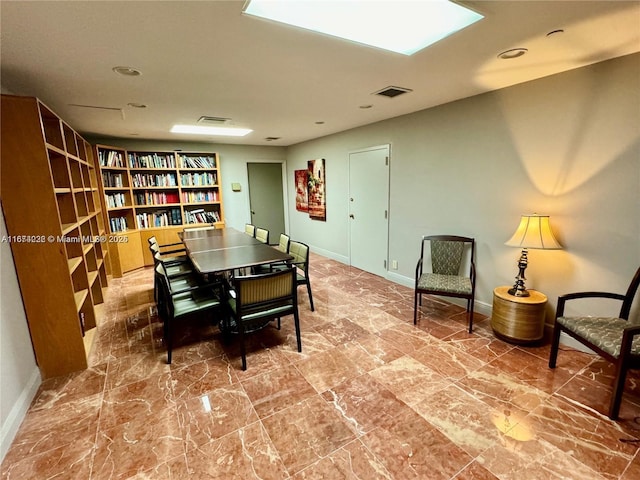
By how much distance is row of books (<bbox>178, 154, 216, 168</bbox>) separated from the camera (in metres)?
5.36

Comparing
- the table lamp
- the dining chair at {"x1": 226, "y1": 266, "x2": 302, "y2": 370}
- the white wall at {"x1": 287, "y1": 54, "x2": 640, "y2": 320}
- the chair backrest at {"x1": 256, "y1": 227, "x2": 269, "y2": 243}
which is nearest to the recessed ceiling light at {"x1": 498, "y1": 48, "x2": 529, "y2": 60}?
the white wall at {"x1": 287, "y1": 54, "x2": 640, "y2": 320}

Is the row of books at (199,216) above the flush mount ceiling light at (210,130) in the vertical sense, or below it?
below

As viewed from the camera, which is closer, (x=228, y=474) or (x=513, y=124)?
(x=228, y=474)

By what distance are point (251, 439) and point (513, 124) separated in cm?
331

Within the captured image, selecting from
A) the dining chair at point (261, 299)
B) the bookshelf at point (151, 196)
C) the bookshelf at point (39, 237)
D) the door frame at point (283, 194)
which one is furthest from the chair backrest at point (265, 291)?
the door frame at point (283, 194)

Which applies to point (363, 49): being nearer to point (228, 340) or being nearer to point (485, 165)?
point (485, 165)

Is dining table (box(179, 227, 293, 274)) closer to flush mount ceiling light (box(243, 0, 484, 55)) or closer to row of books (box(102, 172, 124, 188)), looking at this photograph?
row of books (box(102, 172, 124, 188))

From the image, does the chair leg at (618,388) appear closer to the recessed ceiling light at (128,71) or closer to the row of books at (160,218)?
the recessed ceiling light at (128,71)

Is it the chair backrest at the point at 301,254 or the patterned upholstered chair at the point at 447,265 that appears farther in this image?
the chair backrest at the point at 301,254

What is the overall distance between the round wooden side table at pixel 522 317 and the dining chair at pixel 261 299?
1.83 m

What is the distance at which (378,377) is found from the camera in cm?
217

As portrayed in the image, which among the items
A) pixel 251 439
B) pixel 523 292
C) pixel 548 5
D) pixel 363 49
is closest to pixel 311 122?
pixel 363 49

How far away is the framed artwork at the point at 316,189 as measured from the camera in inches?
218

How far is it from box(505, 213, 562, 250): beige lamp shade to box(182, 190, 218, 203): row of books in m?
5.07
